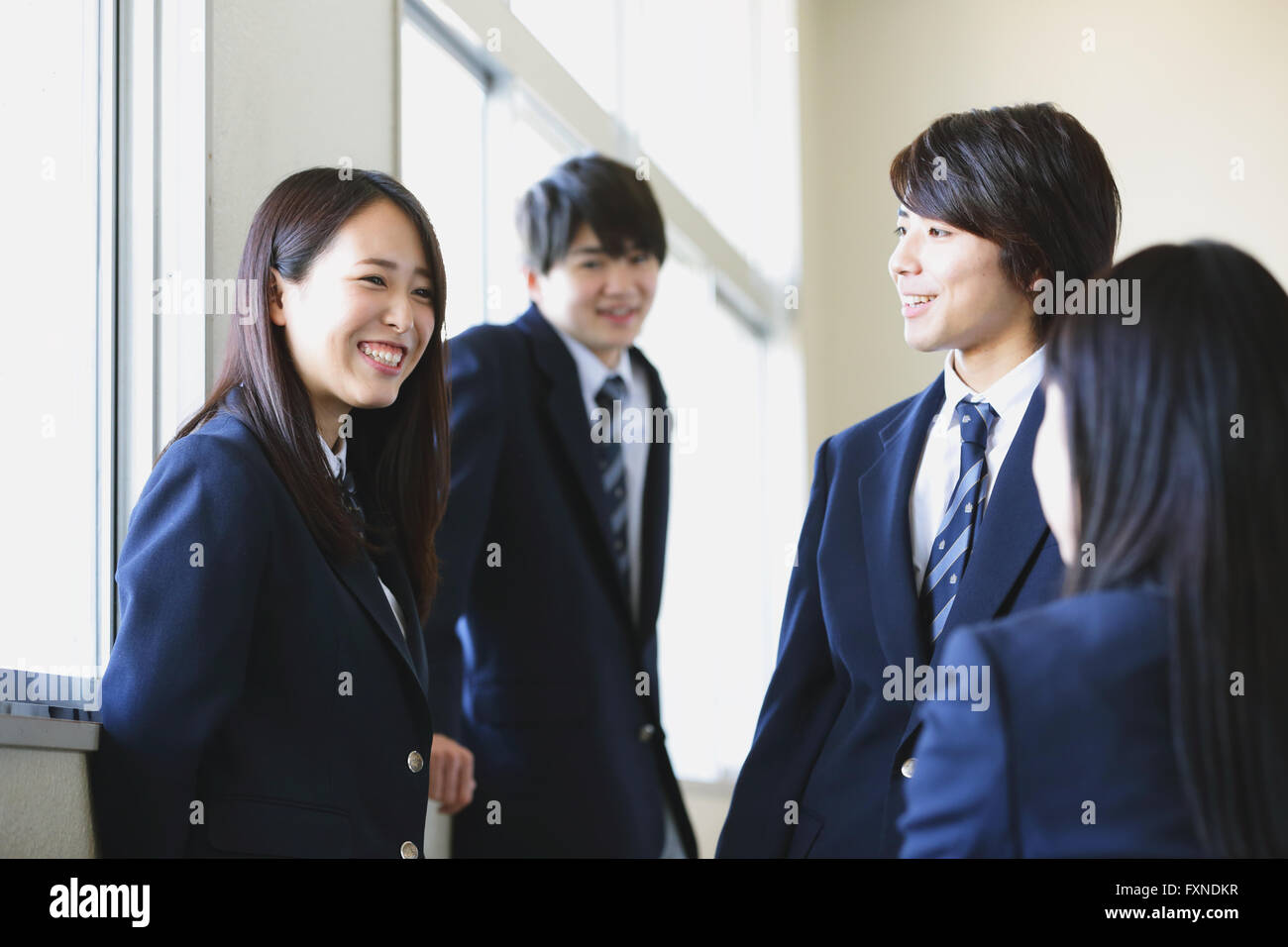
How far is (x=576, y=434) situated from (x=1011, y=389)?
1087 millimetres

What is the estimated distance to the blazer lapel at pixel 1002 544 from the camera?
78.5 inches

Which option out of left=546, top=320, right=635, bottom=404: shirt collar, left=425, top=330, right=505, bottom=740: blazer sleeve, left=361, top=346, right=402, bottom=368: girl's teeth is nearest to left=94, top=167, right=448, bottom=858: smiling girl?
left=361, top=346, right=402, bottom=368: girl's teeth

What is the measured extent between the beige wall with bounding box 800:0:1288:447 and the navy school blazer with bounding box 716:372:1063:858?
4.73 metres

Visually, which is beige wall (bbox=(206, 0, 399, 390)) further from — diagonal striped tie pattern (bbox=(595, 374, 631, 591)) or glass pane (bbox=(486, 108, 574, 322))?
glass pane (bbox=(486, 108, 574, 322))

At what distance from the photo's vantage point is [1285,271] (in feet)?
22.0

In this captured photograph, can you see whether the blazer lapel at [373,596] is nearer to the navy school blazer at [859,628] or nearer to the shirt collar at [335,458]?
the shirt collar at [335,458]

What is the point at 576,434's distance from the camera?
304 cm

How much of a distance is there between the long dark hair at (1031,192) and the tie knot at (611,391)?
1.14 metres

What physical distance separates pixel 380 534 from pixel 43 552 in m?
0.46

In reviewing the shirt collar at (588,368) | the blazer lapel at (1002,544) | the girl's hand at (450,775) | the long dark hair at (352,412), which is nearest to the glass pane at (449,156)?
the shirt collar at (588,368)

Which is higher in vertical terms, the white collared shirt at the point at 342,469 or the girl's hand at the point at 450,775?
the white collared shirt at the point at 342,469

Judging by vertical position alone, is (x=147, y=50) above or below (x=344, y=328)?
above

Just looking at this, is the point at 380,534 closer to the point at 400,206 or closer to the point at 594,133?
the point at 400,206
